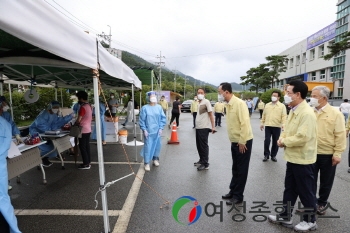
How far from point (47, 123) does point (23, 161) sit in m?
1.73

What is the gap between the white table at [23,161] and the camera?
3.53 meters

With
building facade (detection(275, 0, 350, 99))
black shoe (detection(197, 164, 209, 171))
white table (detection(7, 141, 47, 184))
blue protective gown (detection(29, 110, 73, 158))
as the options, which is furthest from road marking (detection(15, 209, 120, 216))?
building facade (detection(275, 0, 350, 99))

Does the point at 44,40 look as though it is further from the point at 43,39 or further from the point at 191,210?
the point at 191,210

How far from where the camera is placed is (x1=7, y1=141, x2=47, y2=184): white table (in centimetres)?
353

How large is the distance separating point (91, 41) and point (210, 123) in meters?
3.23

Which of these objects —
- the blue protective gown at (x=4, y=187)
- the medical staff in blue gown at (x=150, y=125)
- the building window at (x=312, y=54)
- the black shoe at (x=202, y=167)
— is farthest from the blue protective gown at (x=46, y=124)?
the building window at (x=312, y=54)

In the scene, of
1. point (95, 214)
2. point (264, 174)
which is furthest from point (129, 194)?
point (264, 174)

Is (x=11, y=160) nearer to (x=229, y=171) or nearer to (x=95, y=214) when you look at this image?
(x=95, y=214)

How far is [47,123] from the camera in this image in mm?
5410

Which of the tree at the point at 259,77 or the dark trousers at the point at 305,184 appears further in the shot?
the tree at the point at 259,77

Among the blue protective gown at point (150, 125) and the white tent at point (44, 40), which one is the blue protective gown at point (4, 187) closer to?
the white tent at point (44, 40)

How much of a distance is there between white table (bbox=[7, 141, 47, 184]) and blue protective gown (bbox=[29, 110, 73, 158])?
1.21 m

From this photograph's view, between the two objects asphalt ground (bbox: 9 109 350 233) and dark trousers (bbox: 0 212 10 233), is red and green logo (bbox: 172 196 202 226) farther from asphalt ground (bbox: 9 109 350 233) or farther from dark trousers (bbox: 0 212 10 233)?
dark trousers (bbox: 0 212 10 233)

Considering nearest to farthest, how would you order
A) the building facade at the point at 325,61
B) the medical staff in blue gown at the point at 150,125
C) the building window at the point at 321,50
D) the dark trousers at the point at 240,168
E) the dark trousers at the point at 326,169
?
the dark trousers at the point at 326,169
the dark trousers at the point at 240,168
the medical staff in blue gown at the point at 150,125
the building facade at the point at 325,61
the building window at the point at 321,50
